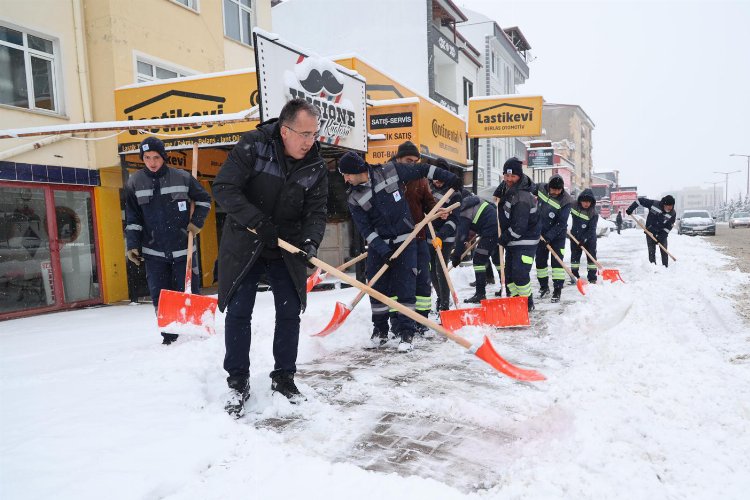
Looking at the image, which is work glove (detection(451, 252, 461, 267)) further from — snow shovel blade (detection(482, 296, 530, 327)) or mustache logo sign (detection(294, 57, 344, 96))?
mustache logo sign (detection(294, 57, 344, 96))

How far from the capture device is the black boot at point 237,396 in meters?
2.90

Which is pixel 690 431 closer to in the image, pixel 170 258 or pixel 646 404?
pixel 646 404

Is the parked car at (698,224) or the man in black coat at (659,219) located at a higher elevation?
the man in black coat at (659,219)

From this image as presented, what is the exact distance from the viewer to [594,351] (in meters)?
4.02

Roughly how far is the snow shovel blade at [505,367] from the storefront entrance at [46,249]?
716cm

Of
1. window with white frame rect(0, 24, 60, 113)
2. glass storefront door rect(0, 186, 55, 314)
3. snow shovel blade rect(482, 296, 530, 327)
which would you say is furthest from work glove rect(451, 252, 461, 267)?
window with white frame rect(0, 24, 60, 113)

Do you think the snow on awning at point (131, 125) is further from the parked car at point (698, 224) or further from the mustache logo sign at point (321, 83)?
the parked car at point (698, 224)

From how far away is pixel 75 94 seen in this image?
8.19 m

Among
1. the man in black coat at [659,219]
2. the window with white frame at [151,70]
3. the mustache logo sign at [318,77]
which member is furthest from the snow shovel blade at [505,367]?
the man in black coat at [659,219]

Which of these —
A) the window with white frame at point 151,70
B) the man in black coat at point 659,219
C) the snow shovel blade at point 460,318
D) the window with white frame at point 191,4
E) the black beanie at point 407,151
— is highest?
the window with white frame at point 191,4

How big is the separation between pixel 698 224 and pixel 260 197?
31.3m

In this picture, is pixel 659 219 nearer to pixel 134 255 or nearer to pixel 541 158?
pixel 134 255

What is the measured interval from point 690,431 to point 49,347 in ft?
17.7

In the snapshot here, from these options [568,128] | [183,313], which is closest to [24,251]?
[183,313]
